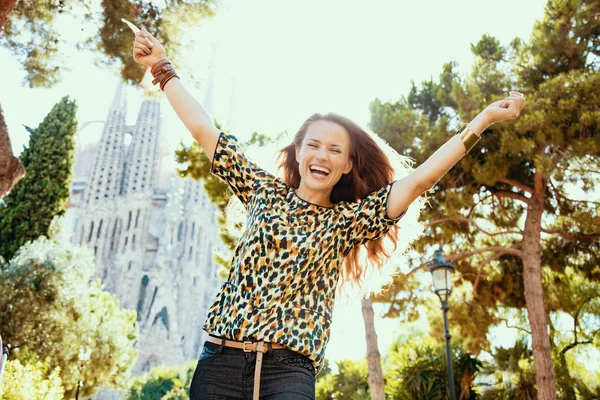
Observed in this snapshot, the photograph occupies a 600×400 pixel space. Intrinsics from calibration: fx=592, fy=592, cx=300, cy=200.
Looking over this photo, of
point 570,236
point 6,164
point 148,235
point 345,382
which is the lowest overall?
point 6,164

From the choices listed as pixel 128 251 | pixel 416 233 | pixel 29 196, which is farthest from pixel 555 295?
pixel 128 251

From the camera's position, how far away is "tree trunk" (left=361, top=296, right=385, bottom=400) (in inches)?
326

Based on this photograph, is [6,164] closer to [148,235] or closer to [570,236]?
[570,236]

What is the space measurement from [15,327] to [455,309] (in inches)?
480

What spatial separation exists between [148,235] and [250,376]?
160 feet

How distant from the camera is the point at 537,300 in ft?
29.9

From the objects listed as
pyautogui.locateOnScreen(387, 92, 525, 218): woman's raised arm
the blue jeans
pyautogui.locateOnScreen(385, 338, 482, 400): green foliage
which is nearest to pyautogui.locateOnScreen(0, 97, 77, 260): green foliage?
pyautogui.locateOnScreen(385, 338, 482, 400): green foliage

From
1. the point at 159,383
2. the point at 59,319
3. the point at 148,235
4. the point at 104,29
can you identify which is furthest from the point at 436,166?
the point at 148,235

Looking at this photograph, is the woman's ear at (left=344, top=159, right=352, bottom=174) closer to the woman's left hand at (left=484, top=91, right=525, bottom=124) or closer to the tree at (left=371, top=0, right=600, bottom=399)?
the woman's left hand at (left=484, top=91, right=525, bottom=124)

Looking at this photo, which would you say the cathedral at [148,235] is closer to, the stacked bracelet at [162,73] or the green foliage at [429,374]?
the green foliage at [429,374]

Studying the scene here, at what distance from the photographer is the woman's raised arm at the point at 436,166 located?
5.98ft

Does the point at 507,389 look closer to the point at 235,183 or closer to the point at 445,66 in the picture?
the point at 445,66

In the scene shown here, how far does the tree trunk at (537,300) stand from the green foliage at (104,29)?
6.10 metres

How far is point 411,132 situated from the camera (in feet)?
33.9
